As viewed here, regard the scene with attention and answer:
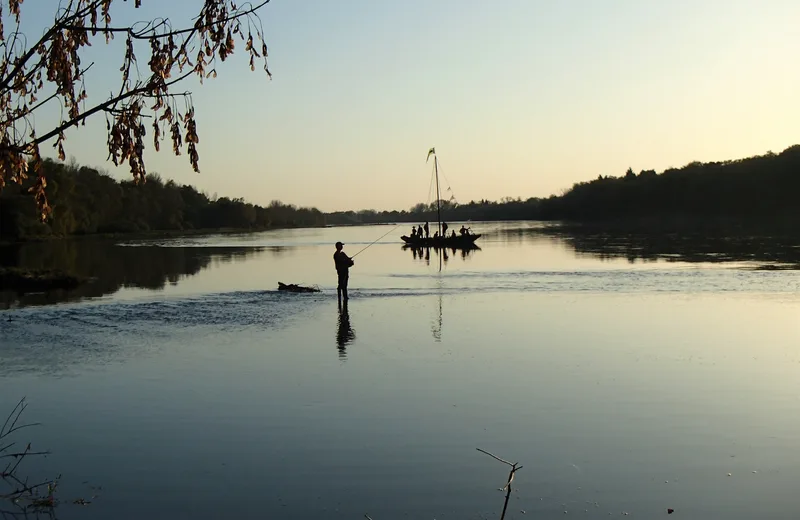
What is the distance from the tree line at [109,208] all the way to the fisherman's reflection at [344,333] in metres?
55.6

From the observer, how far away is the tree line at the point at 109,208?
97.9m

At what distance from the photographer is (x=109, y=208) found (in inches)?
5394

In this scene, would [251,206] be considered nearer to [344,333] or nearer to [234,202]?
[234,202]

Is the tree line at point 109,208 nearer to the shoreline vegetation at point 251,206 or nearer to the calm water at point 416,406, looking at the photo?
the shoreline vegetation at point 251,206

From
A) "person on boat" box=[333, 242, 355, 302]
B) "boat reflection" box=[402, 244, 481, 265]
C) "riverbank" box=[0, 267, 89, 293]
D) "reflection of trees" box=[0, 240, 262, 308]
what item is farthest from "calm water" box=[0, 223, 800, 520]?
"boat reflection" box=[402, 244, 481, 265]

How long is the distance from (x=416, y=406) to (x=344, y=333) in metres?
8.38

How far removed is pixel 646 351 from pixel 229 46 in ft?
42.5

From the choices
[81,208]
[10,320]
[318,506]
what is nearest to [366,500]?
[318,506]

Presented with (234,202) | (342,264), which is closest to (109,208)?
(234,202)

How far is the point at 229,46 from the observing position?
575 cm

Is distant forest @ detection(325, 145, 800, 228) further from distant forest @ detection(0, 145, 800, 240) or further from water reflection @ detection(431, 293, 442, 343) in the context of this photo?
water reflection @ detection(431, 293, 442, 343)

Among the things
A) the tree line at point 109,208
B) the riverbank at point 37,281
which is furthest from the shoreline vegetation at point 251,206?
the riverbank at point 37,281

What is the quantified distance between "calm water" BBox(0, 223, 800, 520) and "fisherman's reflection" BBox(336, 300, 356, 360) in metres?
0.08

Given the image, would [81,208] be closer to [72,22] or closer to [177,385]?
[177,385]
